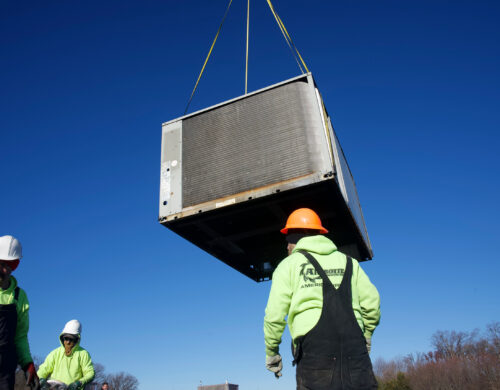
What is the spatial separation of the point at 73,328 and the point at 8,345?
1941 millimetres

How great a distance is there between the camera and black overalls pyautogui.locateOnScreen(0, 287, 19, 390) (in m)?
2.81

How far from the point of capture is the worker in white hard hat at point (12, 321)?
2.86 m

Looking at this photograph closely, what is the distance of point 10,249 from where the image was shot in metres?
3.16

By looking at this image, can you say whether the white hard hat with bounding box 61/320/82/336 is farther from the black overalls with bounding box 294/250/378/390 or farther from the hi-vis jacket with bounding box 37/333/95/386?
the black overalls with bounding box 294/250/378/390

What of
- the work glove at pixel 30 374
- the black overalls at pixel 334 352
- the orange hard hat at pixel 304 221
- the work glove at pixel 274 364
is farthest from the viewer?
the work glove at pixel 30 374

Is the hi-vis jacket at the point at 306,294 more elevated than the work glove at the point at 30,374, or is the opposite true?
the hi-vis jacket at the point at 306,294

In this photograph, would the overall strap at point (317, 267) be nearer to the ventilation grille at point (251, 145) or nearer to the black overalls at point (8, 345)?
the ventilation grille at point (251, 145)

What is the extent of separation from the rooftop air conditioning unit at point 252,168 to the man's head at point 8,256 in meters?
1.96

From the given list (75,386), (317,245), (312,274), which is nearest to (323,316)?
(312,274)

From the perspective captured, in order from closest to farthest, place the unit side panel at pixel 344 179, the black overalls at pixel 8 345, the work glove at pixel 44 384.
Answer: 1. the black overalls at pixel 8 345
2. the work glove at pixel 44 384
3. the unit side panel at pixel 344 179

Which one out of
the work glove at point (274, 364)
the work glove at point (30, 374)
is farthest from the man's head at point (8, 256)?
the work glove at point (274, 364)

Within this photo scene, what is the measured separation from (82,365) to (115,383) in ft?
256

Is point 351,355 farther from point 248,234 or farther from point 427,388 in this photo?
point 427,388

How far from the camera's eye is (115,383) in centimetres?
7125
